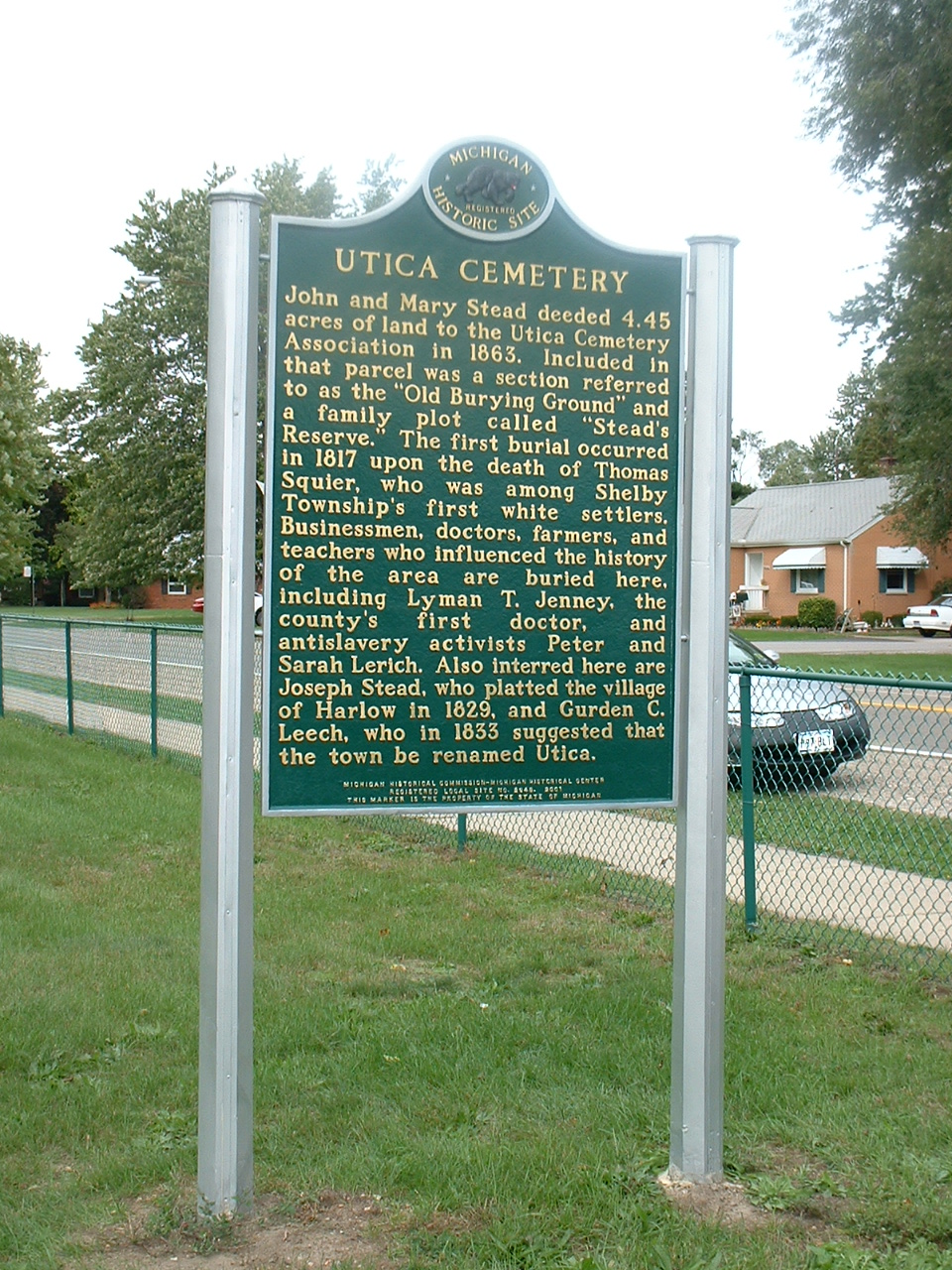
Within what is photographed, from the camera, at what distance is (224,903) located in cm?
351

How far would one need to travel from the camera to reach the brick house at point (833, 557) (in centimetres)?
5025

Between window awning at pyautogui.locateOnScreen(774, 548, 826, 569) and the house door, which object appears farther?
the house door

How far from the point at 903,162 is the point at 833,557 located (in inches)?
1031

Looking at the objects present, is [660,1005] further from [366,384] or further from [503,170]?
[503,170]

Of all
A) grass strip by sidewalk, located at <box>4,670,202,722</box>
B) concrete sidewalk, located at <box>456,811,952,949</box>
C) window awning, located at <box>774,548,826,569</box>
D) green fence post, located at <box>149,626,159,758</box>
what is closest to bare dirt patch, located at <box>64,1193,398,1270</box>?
concrete sidewalk, located at <box>456,811,952,949</box>

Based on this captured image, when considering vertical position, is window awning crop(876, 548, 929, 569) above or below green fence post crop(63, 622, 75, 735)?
above

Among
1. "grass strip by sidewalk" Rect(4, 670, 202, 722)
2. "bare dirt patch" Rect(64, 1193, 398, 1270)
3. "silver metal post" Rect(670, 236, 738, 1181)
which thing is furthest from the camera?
"grass strip by sidewalk" Rect(4, 670, 202, 722)

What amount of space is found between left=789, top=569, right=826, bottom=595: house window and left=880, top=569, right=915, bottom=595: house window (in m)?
2.27

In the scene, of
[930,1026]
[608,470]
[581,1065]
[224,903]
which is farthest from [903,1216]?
[608,470]

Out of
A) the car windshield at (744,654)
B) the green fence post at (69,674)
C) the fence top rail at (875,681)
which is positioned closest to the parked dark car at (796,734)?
the fence top rail at (875,681)

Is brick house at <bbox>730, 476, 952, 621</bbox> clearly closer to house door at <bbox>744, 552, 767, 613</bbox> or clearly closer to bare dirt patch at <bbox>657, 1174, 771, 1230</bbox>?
house door at <bbox>744, 552, 767, 613</bbox>

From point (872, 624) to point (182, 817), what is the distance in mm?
42474

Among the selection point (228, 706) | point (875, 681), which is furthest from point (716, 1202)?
point (875, 681)

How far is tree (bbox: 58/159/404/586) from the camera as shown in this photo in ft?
138
